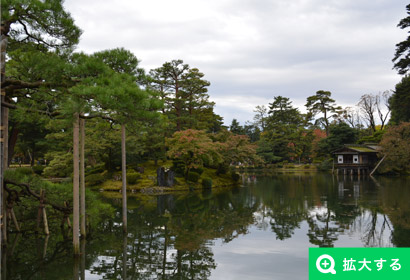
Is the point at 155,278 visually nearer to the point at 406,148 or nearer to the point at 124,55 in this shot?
the point at 124,55

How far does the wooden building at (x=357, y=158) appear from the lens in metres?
43.5

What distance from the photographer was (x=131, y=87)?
27.5ft

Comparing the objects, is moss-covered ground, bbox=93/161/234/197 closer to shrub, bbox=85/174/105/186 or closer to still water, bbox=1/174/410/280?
shrub, bbox=85/174/105/186

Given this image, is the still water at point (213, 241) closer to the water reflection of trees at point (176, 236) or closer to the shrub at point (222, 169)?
the water reflection of trees at point (176, 236)

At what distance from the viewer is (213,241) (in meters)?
11.2

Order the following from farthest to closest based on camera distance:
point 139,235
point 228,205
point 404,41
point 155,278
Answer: point 404,41
point 228,205
point 139,235
point 155,278

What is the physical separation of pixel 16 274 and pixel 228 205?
12591 mm

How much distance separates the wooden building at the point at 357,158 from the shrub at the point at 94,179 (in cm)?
3135

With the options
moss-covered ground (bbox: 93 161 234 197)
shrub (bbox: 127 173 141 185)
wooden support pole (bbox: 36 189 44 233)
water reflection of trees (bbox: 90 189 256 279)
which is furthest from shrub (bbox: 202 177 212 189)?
wooden support pole (bbox: 36 189 44 233)

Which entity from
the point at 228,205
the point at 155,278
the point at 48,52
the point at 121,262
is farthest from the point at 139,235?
the point at 228,205

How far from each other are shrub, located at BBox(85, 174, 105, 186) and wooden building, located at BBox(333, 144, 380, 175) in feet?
103

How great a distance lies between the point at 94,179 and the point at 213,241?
64.0 ft

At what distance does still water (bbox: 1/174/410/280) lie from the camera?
8.30 m

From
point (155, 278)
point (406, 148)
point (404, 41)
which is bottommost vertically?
point (155, 278)
